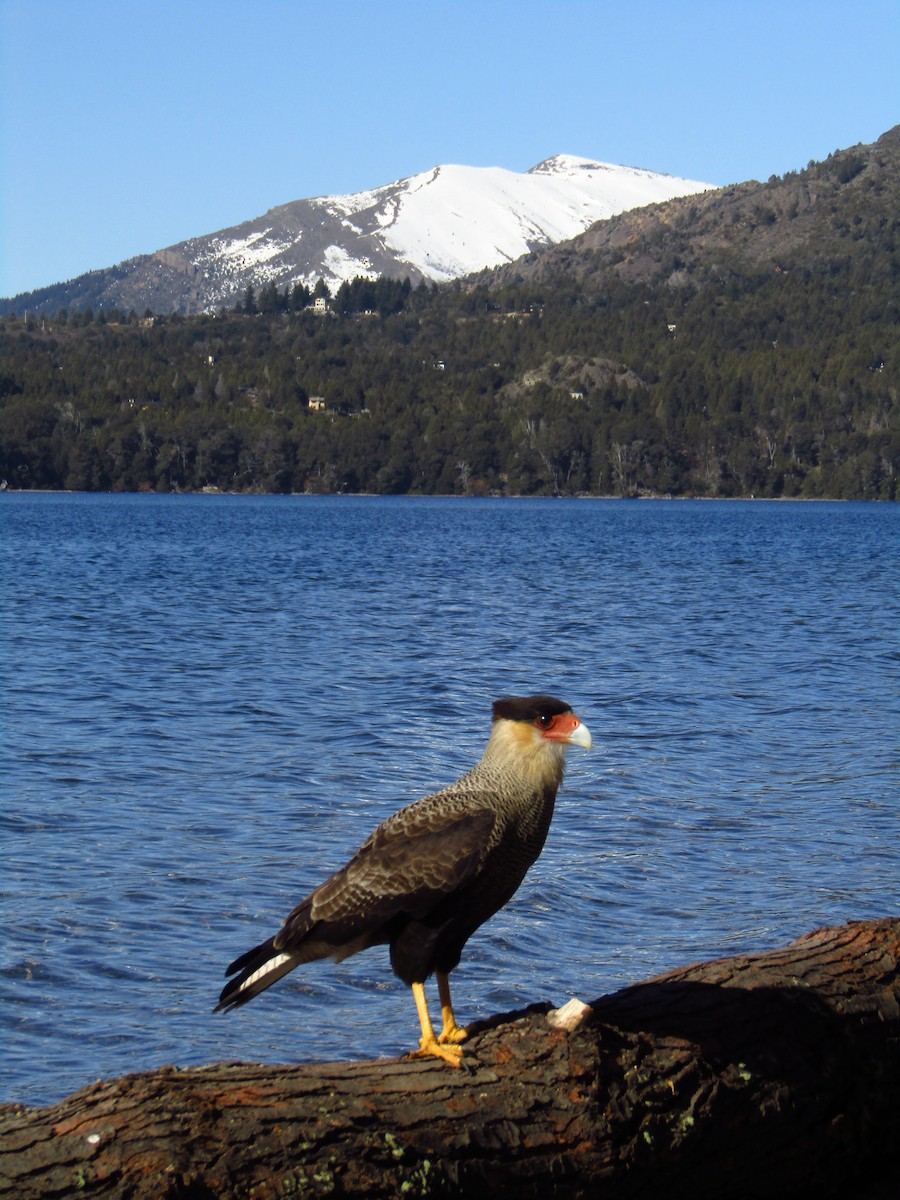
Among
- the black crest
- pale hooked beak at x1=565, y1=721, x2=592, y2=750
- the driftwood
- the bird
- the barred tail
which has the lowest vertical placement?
the driftwood

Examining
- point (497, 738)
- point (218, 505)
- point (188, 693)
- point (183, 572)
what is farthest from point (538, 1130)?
point (218, 505)

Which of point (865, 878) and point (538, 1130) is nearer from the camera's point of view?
point (538, 1130)

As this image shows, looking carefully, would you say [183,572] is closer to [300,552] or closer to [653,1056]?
[300,552]

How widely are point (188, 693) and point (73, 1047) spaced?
15215mm

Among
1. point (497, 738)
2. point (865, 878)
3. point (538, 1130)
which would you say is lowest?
point (865, 878)

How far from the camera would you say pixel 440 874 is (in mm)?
5398

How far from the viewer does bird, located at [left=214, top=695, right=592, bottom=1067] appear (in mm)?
5434

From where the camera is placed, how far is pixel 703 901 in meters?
11.5

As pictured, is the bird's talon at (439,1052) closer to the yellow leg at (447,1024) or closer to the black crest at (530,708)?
the yellow leg at (447,1024)

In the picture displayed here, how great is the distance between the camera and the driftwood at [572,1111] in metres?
4.27

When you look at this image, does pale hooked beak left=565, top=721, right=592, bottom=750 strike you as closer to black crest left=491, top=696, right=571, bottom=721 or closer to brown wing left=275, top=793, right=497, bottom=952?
black crest left=491, top=696, right=571, bottom=721

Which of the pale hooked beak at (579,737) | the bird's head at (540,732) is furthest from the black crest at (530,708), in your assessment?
the pale hooked beak at (579,737)

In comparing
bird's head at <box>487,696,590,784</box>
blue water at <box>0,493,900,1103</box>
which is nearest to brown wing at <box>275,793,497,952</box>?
bird's head at <box>487,696,590,784</box>

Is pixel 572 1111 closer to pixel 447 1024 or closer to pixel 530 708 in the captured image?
pixel 447 1024
